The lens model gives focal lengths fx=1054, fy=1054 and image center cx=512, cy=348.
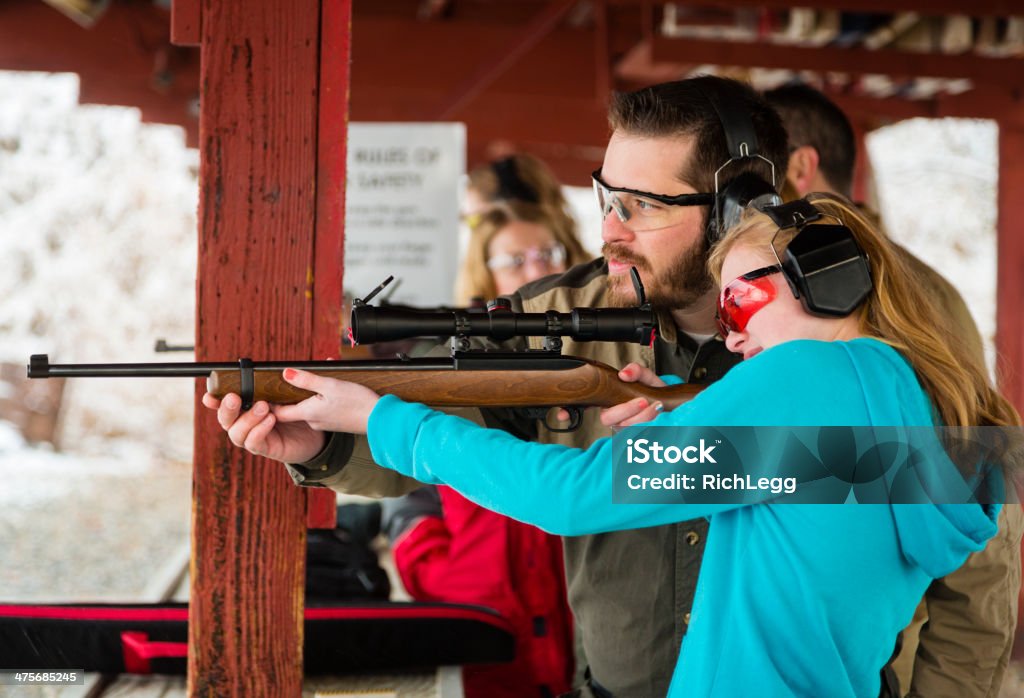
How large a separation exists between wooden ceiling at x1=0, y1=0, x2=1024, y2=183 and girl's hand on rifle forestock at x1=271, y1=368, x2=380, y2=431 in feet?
11.9

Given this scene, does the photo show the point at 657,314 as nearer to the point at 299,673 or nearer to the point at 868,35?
the point at 299,673

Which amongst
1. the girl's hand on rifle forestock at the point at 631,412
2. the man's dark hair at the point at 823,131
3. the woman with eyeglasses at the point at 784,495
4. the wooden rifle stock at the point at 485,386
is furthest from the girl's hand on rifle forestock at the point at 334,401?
the man's dark hair at the point at 823,131

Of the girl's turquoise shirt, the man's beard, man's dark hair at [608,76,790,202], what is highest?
man's dark hair at [608,76,790,202]

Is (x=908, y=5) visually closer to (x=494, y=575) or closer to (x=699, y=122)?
(x=699, y=122)

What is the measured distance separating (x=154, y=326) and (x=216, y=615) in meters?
12.2

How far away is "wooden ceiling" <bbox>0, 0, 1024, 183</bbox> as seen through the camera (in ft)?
19.0

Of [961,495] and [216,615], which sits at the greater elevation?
[961,495]

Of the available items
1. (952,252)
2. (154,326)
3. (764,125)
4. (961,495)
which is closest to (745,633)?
(961,495)

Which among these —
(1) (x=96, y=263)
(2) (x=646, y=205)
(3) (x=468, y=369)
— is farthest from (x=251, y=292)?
(1) (x=96, y=263)

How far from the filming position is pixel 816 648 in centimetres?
156

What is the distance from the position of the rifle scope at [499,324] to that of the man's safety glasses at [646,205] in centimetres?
38

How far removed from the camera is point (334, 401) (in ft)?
6.23

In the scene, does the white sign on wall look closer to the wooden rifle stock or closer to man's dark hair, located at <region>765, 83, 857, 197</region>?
man's dark hair, located at <region>765, 83, 857, 197</region>

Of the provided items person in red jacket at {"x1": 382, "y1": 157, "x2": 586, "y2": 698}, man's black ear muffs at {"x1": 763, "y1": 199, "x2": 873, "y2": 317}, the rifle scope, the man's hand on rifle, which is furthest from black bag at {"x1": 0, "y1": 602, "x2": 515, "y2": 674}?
man's black ear muffs at {"x1": 763, "y1": 199, "x2": 873, "y2": 317}
